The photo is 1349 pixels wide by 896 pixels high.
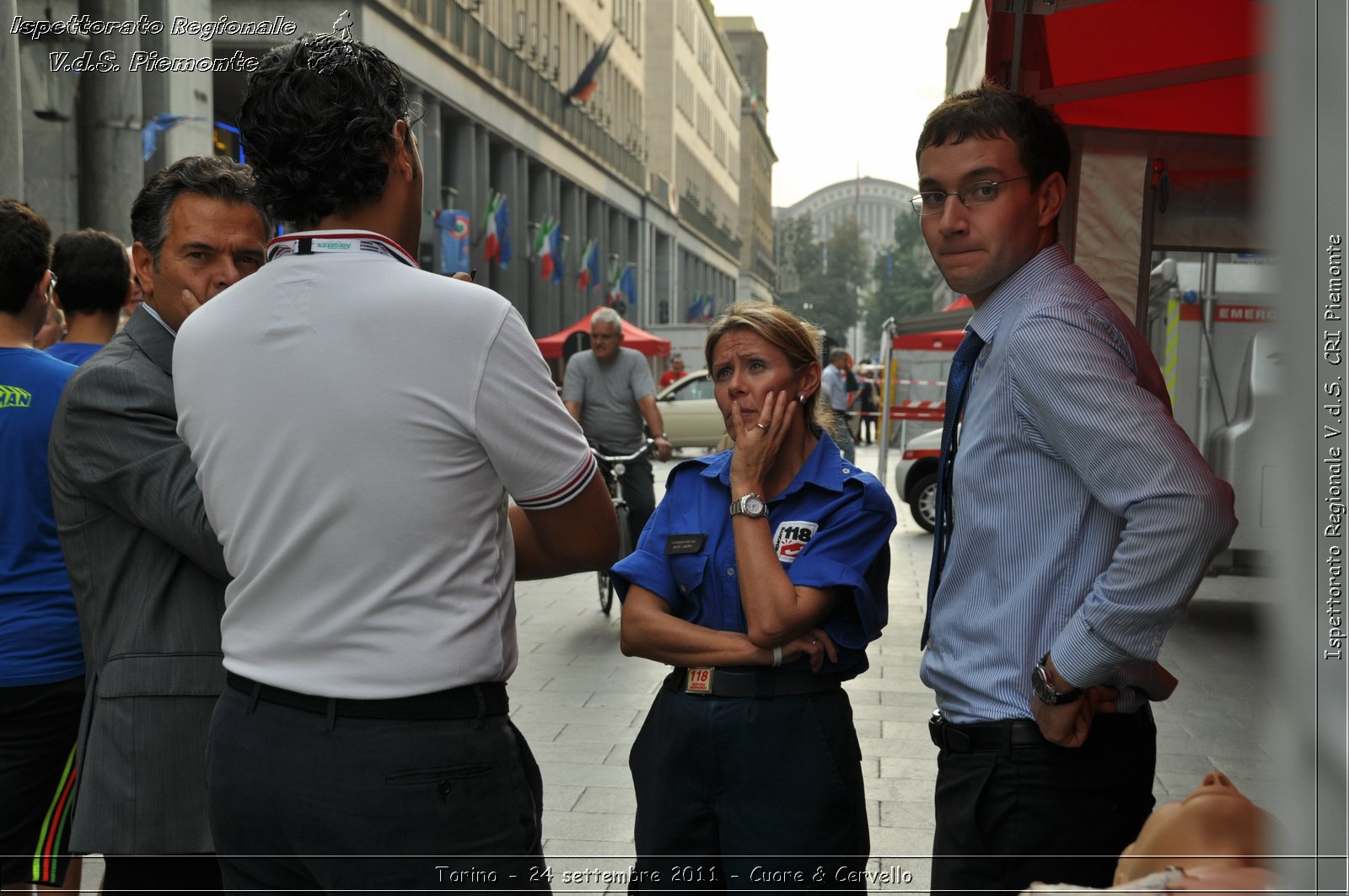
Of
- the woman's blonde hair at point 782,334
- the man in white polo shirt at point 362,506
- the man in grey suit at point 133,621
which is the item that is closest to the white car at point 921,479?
the woman's blonde hair at point 782,334

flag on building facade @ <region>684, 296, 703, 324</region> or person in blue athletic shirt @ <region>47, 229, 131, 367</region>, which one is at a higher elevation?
flag on building facade @ <region>684, 296, 703, 324</region>

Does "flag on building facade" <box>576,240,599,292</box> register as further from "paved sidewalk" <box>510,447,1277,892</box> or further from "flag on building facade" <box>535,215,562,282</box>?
"paved sidewalk" <box>510,447,1277,892</box>

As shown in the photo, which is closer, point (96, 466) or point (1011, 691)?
point (1011, 691)

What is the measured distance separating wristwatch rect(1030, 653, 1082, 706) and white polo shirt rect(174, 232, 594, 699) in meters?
0.87

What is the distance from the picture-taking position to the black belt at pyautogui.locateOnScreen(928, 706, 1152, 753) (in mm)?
2344

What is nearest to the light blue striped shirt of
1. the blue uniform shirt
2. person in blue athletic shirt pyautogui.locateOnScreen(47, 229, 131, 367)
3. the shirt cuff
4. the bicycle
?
the shirt cuff

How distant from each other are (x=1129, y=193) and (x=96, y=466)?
10.1ft

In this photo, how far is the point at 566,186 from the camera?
4206 cm

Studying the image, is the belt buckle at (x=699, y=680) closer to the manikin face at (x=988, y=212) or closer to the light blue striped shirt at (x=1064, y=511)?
the light blue striped shirt at (x=1064, y=511)

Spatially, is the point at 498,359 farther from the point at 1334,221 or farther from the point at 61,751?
the point at 61,751

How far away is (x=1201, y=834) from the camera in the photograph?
5.02ft

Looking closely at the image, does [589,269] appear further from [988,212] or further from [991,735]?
[991,735]

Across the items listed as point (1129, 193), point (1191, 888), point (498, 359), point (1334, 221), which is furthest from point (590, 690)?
point (1334, 221)

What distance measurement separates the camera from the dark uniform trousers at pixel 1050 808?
234 centimetres
